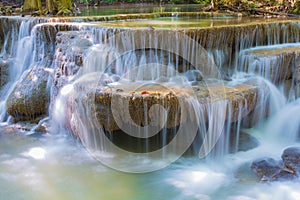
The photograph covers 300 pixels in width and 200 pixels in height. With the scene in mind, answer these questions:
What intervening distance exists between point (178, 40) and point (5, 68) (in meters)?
4.95

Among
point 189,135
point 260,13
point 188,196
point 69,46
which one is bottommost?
point 188,196

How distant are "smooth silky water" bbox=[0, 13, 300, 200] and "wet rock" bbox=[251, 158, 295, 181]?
9 centimetres

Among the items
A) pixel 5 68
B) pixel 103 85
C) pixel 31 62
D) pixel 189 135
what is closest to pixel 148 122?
pixel 189 135

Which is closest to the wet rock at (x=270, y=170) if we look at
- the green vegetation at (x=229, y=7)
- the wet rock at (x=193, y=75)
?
the wet rock at (x=193, y=75)

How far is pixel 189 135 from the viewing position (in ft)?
18.5

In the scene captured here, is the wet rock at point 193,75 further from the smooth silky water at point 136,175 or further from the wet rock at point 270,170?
the wet rock at point 270,170

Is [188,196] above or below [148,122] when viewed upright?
below

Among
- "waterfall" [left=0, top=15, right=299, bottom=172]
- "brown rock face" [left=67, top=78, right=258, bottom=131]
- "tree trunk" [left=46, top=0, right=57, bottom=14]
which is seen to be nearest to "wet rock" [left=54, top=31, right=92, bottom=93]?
"waterfall" [left=0, top=15, right=299, bottom=172]

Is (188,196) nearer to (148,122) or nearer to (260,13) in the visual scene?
(148,122)

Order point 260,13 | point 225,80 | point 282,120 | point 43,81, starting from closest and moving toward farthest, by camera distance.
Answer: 1. point 282,120
2. point 225,80
3. point 43,81
4. point 260,13

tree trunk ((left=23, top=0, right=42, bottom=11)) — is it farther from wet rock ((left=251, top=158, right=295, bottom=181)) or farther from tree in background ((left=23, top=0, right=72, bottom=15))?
wet rock ((left=251, top=158, right=295, bottom=181))

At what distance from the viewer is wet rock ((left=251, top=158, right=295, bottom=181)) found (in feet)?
16.0

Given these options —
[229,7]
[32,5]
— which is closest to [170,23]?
[229,7]

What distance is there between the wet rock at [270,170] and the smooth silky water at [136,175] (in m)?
0.09
